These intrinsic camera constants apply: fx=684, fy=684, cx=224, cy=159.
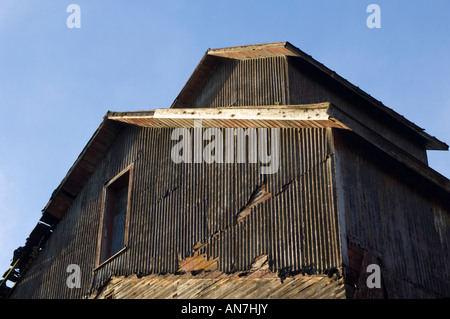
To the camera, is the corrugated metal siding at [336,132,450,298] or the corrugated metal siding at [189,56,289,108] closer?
the corrugated metal siding at [336,132,450,298]

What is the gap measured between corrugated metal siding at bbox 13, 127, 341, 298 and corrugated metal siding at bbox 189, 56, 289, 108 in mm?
2050

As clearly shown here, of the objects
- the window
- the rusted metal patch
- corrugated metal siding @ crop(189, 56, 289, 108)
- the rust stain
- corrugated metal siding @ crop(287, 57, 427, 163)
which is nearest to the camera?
the rusted metal patch

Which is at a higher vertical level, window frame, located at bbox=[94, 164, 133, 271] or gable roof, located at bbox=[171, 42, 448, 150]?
gable roof, located at bbox=[171, 42, 448, 150]

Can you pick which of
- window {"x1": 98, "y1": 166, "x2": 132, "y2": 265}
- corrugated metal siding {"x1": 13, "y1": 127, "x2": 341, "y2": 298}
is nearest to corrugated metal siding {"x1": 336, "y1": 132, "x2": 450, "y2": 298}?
corrugated metal siding {"x1": 13, "y1": 127, "x2": 341, "y2": 298}

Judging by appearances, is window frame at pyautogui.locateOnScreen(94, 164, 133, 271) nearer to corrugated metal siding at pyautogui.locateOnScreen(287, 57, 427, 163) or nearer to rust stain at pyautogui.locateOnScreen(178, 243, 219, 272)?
rust stain at pyautogui.locateOnScreen(178, 243, 219, 272)

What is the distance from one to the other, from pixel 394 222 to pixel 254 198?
3.05m

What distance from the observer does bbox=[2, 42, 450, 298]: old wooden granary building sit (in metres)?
13.5

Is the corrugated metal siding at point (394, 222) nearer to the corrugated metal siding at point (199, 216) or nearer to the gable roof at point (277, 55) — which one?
the corrugated metal siding at point (199, 216)

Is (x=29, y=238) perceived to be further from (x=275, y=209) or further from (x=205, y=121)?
(x=275, y=209)

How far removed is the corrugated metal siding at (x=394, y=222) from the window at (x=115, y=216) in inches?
249

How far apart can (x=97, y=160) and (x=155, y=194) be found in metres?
3.64

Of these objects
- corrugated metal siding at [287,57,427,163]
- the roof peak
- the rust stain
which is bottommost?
the rust stain

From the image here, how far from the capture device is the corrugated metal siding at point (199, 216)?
13.5 m

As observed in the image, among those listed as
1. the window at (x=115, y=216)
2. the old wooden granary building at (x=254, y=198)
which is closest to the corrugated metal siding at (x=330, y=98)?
the old wooden granary building at (x=254, y=198)
